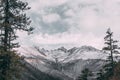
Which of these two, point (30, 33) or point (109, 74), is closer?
point (30, 33)

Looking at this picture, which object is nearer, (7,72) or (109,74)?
(7,72)

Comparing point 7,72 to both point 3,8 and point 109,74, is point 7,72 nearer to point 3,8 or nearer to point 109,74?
point 3,8

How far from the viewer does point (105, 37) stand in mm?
44906

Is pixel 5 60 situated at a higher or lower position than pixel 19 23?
lower

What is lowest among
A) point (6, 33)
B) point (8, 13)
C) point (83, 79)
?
point (83, 79)

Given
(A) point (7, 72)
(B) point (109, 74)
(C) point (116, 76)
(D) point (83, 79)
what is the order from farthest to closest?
(D) point (83, 79) → (B) point (109, 74) → (C) point (116, 76) → (A) point (7, 72)

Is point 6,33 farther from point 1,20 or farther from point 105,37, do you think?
point 105,37

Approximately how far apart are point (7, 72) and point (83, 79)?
26.2m

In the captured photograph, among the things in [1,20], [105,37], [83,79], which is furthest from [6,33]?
[83,79]

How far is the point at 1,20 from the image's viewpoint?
30.7 metres

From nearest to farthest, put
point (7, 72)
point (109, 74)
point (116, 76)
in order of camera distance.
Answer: point (7, 72), point (116, 76), point (109, 74)

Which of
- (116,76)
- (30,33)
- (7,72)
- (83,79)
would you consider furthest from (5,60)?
(83,79)

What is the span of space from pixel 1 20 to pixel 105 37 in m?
18.4

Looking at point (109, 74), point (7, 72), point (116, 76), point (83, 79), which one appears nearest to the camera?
point (7, 72)
